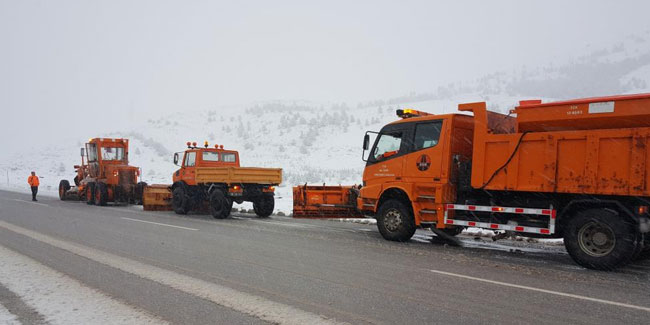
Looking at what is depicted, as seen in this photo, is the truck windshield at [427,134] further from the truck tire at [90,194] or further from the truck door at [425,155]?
the truck tire at [90,194]

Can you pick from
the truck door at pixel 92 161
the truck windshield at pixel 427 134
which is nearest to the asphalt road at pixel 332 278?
the truck windshield at pixel 427 134

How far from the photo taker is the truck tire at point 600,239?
22.1 feet

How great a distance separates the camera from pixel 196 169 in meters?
15.4

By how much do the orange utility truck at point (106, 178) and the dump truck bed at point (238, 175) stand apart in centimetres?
573

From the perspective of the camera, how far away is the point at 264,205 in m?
15.3

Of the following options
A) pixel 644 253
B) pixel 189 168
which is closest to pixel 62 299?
pixel 644 253

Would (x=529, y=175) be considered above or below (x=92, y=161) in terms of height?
above

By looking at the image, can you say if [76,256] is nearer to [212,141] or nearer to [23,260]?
[23,260]

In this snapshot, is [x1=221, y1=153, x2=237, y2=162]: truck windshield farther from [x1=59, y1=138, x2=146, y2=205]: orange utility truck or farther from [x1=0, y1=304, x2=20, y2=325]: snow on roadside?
[x1=0, y1=304, x2=20, y2=325]: snow on roadside

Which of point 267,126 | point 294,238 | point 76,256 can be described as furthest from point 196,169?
point 267,126

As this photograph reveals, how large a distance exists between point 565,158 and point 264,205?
386 inches

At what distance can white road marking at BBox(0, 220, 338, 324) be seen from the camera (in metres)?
4.41

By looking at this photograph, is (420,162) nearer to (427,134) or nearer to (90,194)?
(427,134)

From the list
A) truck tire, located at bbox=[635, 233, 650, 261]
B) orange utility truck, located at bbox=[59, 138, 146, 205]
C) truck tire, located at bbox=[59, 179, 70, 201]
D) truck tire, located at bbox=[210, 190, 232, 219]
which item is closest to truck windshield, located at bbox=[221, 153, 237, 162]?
truck tire, located at bbox=[210, 190, 232, 219]
